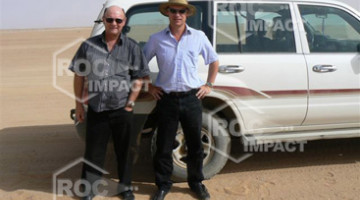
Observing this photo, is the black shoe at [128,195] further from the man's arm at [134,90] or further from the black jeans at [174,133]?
the man's arm at [134,90]

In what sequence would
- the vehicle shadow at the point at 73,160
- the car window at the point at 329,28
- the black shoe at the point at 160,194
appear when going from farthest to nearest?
the vehicle shadow at the point at 73,160, the car window at the point at 329,28, the black shoe at the point at 160,194

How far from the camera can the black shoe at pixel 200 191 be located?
3.85 m

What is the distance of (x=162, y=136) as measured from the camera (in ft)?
12.3

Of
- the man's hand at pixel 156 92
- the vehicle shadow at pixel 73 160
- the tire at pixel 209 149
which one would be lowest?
the vehicle shadow at pixel 73 160

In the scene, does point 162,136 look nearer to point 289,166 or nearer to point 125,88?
point 125,88

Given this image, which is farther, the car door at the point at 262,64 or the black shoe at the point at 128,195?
the car door at the point at 262,64

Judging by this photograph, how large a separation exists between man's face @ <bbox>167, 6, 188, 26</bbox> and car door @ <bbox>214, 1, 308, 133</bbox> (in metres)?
0.72

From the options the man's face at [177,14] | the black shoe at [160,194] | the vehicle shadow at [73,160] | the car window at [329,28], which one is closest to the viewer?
the man's face at [177,14]

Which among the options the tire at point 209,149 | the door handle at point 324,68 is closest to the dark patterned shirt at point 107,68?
the tire at point 209,149

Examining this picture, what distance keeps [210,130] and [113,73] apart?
1.22 m

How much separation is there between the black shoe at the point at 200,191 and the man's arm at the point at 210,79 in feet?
2.98

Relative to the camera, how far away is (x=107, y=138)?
382 centimetres

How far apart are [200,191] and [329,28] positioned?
2.26 meters

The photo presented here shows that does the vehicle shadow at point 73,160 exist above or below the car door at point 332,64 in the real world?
below
